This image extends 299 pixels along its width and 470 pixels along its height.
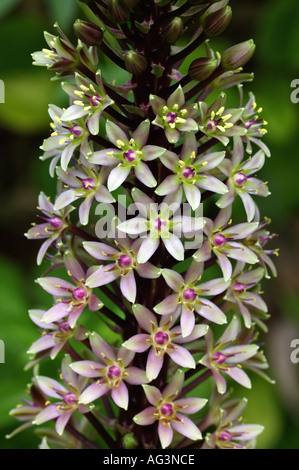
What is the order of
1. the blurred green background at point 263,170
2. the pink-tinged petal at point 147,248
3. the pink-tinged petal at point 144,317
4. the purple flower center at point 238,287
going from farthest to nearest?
the blurred green background at point 263,170, the purple flower center at point 238,287, the pink-tinged petal at point 144,317, the pink-tinged petal at point 147,248

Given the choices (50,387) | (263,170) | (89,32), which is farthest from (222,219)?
(263,170)

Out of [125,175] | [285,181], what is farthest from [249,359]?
[285,181]

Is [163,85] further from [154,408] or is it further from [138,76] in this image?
[154,408]

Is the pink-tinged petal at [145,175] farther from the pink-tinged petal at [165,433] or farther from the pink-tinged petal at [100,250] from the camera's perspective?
the pink-tinged petal at [165,433]

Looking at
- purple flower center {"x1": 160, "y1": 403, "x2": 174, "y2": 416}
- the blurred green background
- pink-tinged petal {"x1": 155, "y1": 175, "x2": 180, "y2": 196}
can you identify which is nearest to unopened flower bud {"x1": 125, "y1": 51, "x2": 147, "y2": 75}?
pink-tinged petal {"x1": 155, "y1": 175, "x2": 180, "y2": 196}

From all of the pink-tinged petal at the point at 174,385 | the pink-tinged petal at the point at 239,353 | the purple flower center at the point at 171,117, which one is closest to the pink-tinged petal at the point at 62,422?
the pink-tinged petal at the point at 174,385

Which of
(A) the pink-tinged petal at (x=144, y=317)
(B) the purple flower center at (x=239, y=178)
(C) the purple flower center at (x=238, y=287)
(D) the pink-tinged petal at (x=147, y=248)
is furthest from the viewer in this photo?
(C) the purple flower center at (x=238, y=287)

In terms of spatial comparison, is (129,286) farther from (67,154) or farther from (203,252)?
(67,154)
